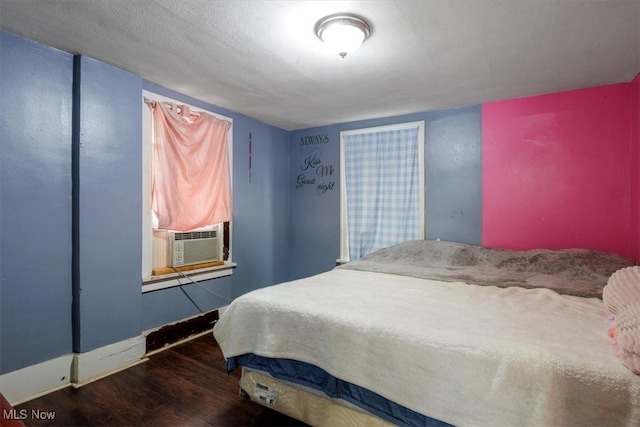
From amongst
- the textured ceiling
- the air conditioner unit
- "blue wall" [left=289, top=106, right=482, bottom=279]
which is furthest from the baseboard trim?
A: the textured ceiling

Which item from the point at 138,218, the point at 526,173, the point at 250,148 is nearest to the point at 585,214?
the point at 526,173

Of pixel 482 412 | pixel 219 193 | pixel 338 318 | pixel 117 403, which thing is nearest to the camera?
pixel 482 412

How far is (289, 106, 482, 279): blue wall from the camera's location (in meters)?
3.17

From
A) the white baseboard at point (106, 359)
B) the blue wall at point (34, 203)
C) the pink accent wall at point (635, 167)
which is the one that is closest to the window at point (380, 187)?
the pink accent wall at point (635, 167)

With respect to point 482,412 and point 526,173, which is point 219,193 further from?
point 526,173

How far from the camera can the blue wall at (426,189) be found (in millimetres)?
3168

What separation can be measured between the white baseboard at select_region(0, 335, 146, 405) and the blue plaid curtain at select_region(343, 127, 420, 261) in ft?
7.70

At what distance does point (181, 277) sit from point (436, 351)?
92.9 inches

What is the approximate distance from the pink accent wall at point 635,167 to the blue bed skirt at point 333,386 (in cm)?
246

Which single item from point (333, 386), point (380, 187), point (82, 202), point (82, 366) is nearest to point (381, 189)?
point (380, 187)

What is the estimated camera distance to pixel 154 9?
1636 mm

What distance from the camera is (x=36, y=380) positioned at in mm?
1961

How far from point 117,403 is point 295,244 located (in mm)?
2612

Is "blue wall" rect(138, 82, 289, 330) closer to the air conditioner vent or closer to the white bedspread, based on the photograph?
the air conditioner vent
